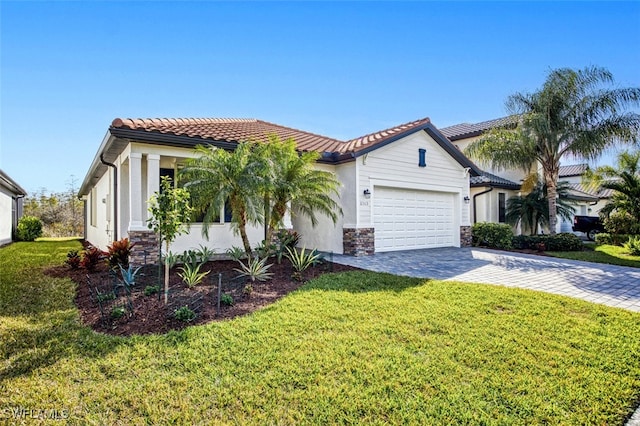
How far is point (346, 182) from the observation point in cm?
1209

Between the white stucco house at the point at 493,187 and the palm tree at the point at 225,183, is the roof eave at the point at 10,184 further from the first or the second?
the white stucco house at the point at 493,187

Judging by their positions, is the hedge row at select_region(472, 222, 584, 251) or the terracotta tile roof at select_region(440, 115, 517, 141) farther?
the terracotta tile roof at select_region(440, 115, 517, 141)

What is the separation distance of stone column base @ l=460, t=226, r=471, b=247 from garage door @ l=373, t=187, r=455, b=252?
0.40 meters

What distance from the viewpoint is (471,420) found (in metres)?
2.84

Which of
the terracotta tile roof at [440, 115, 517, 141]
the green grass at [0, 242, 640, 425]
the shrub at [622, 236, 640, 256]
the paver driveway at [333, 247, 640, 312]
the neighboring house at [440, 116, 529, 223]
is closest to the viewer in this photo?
the green grass at [0, 242, 640, 425]

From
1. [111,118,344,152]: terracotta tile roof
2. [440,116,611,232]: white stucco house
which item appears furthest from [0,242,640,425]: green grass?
[440,116,611,232]: white stucco house

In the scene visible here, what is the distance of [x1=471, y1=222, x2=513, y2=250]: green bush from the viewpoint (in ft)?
47.8

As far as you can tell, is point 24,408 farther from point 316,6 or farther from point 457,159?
point 457,159

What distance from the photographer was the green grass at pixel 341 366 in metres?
2.94

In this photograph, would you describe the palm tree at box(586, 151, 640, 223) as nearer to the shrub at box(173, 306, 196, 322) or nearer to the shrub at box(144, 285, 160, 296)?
the shrub at box(173, 306, 196, 322)

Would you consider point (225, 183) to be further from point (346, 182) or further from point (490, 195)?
point (490, 195)

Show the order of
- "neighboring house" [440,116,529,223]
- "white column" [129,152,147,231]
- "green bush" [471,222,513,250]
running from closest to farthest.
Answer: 1. "white column" [129,152,147,231]
2. "green bush" [471,222,513,250]
3. "neighboring house" [440,116,529,223]

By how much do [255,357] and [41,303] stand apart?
4629 millimetres

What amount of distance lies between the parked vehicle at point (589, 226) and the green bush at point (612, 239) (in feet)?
11.0
